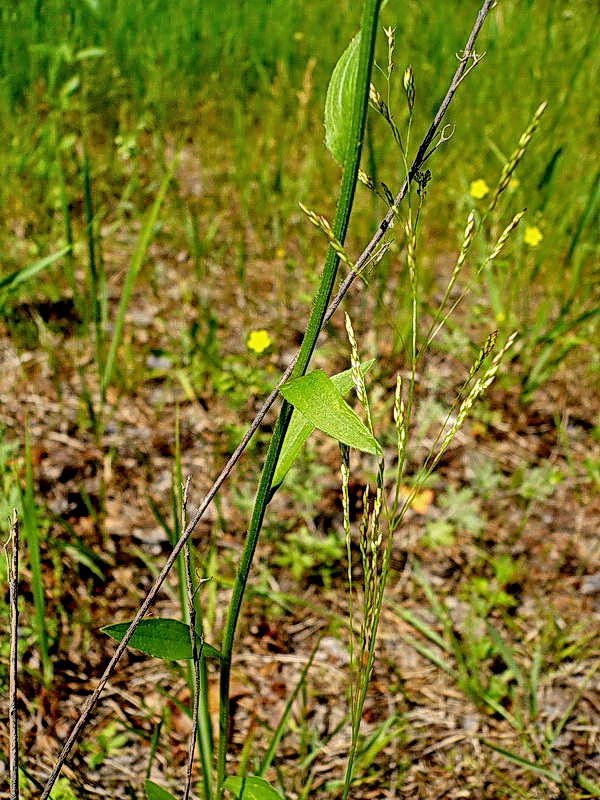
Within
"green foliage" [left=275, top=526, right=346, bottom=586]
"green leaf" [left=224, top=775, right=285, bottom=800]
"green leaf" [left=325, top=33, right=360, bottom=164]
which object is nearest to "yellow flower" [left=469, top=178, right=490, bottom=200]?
"green foliage" [left=275, top=526, right=346, bottom=586]

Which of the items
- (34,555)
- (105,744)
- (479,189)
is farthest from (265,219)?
(105,744)

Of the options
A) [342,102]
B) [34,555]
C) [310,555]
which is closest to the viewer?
[342,102]

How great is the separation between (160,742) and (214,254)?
1.72 meters

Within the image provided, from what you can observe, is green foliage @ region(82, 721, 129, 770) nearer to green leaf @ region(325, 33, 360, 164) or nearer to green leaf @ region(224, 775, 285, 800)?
green leaf @ region(224, 775, 285, 800)

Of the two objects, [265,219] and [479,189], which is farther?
[265,219]

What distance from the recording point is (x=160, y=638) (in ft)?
2.48

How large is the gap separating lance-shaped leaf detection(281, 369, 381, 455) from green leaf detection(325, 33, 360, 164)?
0.65 ft

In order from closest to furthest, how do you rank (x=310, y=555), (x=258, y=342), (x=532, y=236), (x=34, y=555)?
(x=34, y=555)
(x=310, y=555)
(x=258, y=342)
(x=532, y=236)

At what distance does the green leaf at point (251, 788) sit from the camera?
0.82 m

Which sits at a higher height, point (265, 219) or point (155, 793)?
point (265, 219)

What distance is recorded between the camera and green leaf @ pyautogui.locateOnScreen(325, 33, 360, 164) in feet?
1.91

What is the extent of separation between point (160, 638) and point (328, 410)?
340 mm

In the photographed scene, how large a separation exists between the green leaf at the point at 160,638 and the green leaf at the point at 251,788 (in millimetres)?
188

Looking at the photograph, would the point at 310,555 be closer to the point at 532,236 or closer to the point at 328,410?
the point at 328,410
